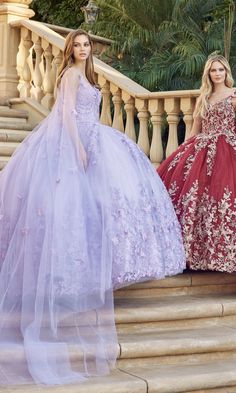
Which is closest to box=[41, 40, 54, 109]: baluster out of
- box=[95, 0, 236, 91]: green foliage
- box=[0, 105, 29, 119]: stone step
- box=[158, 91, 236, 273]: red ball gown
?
box=[0, 105, 29, 119]: stone step

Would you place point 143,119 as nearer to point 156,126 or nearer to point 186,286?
point 156,126

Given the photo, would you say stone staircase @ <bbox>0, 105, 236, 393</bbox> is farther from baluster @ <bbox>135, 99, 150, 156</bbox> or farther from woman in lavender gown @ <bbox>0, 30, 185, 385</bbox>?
baluster @ <bbox>135, 99, 150, 156</bbox>

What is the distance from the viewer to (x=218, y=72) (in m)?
5.81

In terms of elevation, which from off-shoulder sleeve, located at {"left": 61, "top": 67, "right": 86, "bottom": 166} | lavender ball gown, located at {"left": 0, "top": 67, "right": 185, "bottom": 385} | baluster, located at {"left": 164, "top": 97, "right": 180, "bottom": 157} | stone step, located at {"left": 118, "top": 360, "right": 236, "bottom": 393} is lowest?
stone step, located at {"left": 118, "top": 360, "right": 236, "bottom": 393}

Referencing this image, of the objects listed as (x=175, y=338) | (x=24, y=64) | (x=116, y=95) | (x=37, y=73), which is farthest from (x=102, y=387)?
(x=24, y=64)

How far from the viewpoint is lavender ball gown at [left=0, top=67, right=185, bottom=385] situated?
4508 millimetres

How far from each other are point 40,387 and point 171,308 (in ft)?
4.13

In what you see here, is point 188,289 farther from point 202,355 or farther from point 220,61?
point 220,61

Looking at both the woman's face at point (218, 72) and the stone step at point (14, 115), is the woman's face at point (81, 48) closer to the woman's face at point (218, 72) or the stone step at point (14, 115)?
the woman's face at point (218, 72)

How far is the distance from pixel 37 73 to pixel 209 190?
13.5ft

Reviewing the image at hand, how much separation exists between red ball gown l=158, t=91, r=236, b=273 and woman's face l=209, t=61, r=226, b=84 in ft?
0.47

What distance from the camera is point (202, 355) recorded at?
4.97m

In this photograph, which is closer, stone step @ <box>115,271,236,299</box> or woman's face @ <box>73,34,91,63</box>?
woman's face @ <box>73,34,91,63</box>

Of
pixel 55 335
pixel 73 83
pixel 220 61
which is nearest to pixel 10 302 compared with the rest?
pixel 55 335
